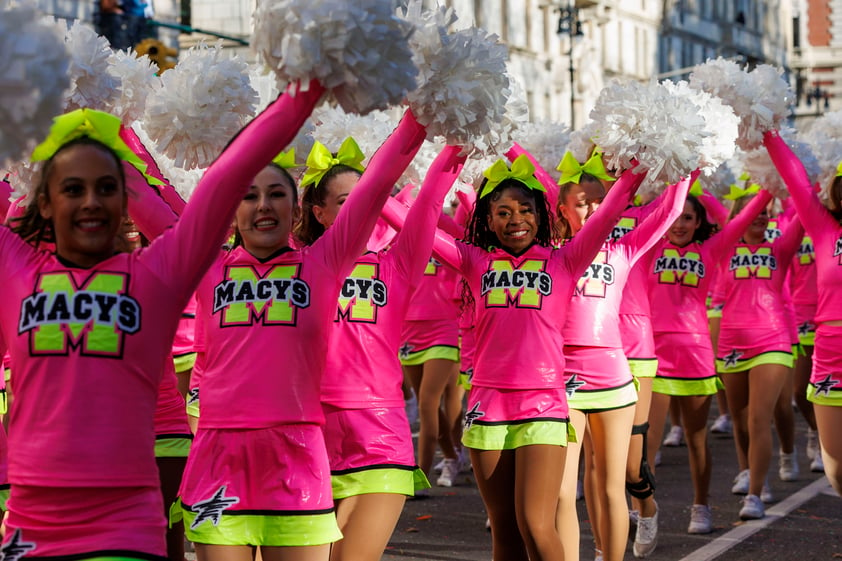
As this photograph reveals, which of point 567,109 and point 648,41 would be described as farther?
point 648,41

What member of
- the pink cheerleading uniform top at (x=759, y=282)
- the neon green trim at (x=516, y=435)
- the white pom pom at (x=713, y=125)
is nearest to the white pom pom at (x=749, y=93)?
the white pom pom at (x=713, y=125)

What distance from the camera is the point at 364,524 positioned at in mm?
4664

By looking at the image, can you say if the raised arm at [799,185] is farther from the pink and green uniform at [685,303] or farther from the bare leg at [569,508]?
the bare leg at [569,508]

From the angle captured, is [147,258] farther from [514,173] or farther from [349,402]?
[514,173]

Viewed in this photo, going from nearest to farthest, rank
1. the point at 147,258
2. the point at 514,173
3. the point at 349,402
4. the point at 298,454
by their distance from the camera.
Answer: the point at 147,258
the point at 298,454
the point at 349,402
the point at 514,173

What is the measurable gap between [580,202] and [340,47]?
12.1ft

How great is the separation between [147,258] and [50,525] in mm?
663

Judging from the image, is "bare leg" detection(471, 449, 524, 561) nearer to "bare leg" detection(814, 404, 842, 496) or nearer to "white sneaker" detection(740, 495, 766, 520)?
"bare leg" detection(814, 404, 842, 496)

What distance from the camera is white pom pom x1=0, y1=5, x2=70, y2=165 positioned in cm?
283

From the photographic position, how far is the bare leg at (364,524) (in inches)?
182

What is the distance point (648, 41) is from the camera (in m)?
53.2

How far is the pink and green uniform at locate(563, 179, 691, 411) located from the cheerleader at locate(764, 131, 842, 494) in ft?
2.41

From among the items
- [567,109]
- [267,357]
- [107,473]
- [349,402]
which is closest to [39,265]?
[107,473]

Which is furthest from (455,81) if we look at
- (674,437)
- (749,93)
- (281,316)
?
(674,437)
